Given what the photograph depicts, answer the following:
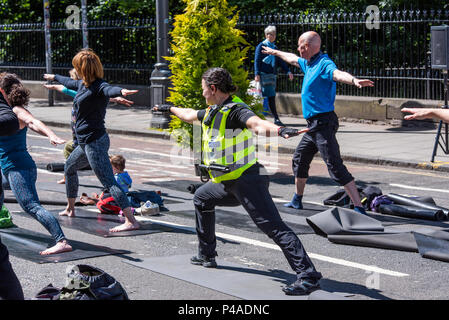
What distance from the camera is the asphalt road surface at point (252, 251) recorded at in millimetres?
6480

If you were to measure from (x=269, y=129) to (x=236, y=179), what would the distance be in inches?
23.9

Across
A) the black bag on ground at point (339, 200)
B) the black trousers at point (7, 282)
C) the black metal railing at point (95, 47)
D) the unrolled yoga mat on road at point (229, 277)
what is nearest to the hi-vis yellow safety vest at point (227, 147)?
the unrolled yoga mat on road at point (229, 277)

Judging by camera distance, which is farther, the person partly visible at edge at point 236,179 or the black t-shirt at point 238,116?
the black t-shirt at point 238,116

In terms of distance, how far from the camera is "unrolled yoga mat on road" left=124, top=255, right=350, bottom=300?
6.28 m

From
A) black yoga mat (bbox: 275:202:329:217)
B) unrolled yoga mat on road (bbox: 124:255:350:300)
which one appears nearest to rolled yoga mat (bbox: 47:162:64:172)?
black yoga mat (bbox: 275:202:329:217)

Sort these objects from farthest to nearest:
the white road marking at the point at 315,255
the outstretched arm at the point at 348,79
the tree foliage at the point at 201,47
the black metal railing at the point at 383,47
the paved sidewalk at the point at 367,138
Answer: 1. the black metal railing at the point at 383,47
2. the paved sidewalk at the point at 367,138
3. the tree foliage at the point at 201,47
4. the outstretched arm at the point at 348,79
5. the white road marking at the point at 315,255

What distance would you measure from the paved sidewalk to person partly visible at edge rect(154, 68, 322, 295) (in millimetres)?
6406

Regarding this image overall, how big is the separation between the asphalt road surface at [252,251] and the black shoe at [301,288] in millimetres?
236

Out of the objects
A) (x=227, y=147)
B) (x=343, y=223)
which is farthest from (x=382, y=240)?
(x=227, y=147)

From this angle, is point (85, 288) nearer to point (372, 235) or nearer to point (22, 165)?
point (22, 165)

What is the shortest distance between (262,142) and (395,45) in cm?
406

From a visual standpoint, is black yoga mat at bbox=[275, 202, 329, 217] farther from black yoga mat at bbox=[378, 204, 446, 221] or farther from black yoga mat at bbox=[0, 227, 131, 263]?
black yoga mat at bbox=[0, 227, 131, 263]

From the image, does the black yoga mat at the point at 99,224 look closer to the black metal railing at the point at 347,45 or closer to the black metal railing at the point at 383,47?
the black metal railing at the point at 347,45

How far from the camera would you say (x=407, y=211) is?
9203 mm
